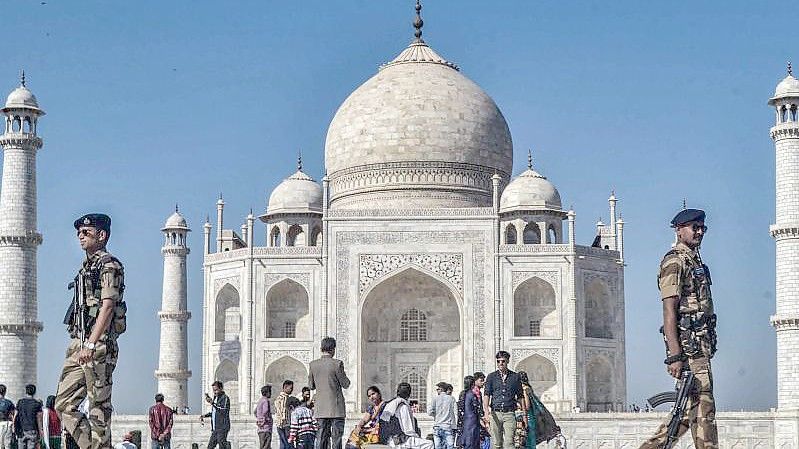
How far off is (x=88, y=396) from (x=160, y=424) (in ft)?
22.4

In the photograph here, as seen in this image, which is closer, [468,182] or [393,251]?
[393,251]

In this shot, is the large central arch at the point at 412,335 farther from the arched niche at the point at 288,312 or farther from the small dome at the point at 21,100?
the small dome at the point at 21,100

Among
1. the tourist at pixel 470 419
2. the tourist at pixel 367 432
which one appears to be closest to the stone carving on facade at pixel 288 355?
the tourist at pixel 470 419

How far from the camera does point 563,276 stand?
3044 centimetres

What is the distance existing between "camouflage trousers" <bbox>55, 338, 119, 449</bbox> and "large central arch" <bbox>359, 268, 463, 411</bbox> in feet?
75.0

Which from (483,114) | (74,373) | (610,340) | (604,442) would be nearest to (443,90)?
(483,114)

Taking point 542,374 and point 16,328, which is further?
point 542,374

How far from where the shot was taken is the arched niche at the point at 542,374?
30.2 metres

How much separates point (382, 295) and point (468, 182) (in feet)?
13.0

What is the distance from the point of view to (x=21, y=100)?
27328mm

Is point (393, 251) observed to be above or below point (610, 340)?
above

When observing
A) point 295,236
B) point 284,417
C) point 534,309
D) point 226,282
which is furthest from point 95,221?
point 295,236

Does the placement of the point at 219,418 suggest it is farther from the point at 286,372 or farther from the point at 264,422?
the point at 286,372

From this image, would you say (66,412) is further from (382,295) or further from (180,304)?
(180,304)
